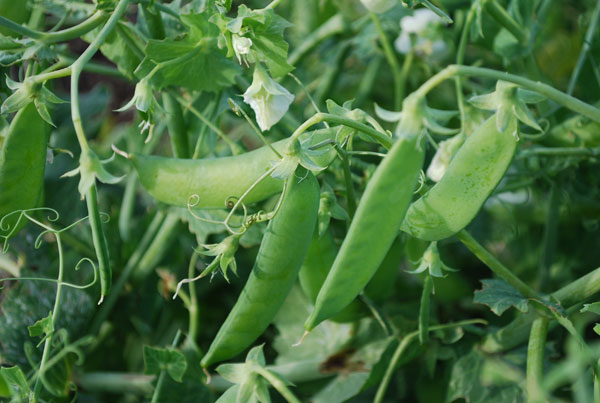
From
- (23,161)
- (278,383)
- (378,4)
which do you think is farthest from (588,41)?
(23,161)

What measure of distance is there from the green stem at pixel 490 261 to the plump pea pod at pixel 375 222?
14 cm

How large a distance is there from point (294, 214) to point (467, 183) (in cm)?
16

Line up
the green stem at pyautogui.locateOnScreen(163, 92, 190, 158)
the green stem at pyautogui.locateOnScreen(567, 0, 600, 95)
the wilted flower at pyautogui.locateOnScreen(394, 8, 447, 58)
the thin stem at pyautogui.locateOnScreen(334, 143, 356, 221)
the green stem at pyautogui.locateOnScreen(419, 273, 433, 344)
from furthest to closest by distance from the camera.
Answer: the wilted flower at pyautogui.locateOnScreen(394, 8, 447, 58) → the green stem at pyautogui.locateOnScreen(567, 0, 600, 95) → the green stem at pyautogui.locateOnScreen(163, 92, 190, 158) → the green stem at pyautogui.locateOnScreen(419, 273, 433, 344) → the thin stem at pyautogui.locateOnScreen(334, 143, 356, 221)

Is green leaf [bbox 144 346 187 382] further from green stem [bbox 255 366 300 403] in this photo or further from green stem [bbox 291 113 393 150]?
green stem [bbox 291 113 393 150]

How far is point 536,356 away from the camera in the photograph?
26.3 inches

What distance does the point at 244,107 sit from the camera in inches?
30.2

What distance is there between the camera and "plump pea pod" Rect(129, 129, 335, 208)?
2.10 feet

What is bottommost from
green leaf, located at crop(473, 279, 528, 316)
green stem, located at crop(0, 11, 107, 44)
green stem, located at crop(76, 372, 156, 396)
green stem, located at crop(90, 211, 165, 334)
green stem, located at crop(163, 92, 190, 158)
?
green stem, located at crop(76, 372, 156, 396)

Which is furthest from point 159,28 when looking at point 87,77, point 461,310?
point 87,77

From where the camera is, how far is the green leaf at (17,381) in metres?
0.62

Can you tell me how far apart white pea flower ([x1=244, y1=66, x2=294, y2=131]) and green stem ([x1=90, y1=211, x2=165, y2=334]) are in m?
0.35

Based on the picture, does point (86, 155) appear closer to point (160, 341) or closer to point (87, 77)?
point (160, 341)

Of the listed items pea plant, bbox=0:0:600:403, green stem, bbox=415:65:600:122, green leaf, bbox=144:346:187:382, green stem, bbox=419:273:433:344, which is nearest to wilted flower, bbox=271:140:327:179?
pea plant, bbox=0:0:600:403

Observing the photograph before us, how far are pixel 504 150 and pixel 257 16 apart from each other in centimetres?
27
